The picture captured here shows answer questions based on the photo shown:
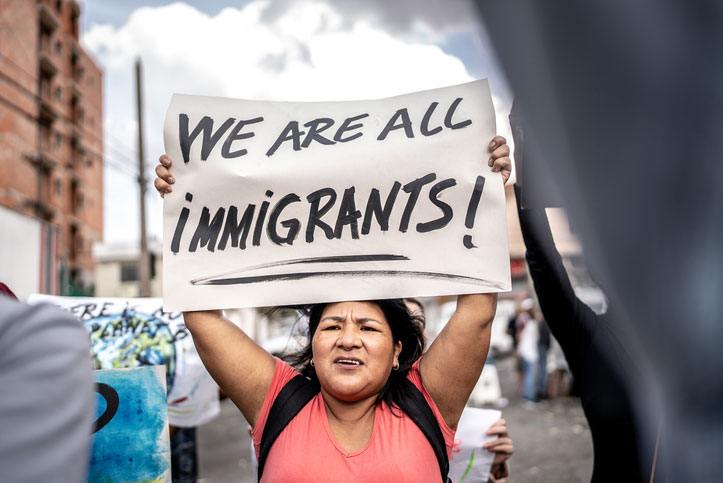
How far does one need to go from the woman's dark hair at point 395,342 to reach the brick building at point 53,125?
76.1ft

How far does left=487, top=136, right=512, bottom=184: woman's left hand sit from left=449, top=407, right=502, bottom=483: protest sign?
1.04 m

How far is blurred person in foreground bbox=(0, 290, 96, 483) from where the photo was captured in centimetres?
77

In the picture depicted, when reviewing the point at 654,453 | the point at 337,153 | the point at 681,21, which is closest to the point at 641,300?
the point at 681,21

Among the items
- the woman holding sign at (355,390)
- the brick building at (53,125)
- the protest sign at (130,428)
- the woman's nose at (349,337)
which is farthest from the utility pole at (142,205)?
the woman's nose at (349,337)

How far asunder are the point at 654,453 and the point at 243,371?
41.8 inches

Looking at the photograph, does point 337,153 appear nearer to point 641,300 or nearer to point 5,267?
point 641,300

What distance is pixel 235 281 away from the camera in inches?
72.6

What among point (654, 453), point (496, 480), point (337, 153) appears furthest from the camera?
point (496, 480)

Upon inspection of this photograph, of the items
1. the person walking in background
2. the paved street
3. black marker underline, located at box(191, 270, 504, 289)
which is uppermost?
black marker underline, located at box(191, 270, 504, 289)

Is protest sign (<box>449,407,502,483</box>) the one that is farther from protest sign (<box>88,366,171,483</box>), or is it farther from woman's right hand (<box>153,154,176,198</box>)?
woman's right hand (<box>153,154,176,198</box>)

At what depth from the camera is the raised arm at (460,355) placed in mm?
1684

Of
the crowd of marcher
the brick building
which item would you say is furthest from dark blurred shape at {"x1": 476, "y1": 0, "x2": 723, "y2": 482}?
the brick building

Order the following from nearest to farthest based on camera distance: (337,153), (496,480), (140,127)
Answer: (337,153) → (496,480) → (140,127)

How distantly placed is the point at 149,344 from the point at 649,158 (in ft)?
7.56
